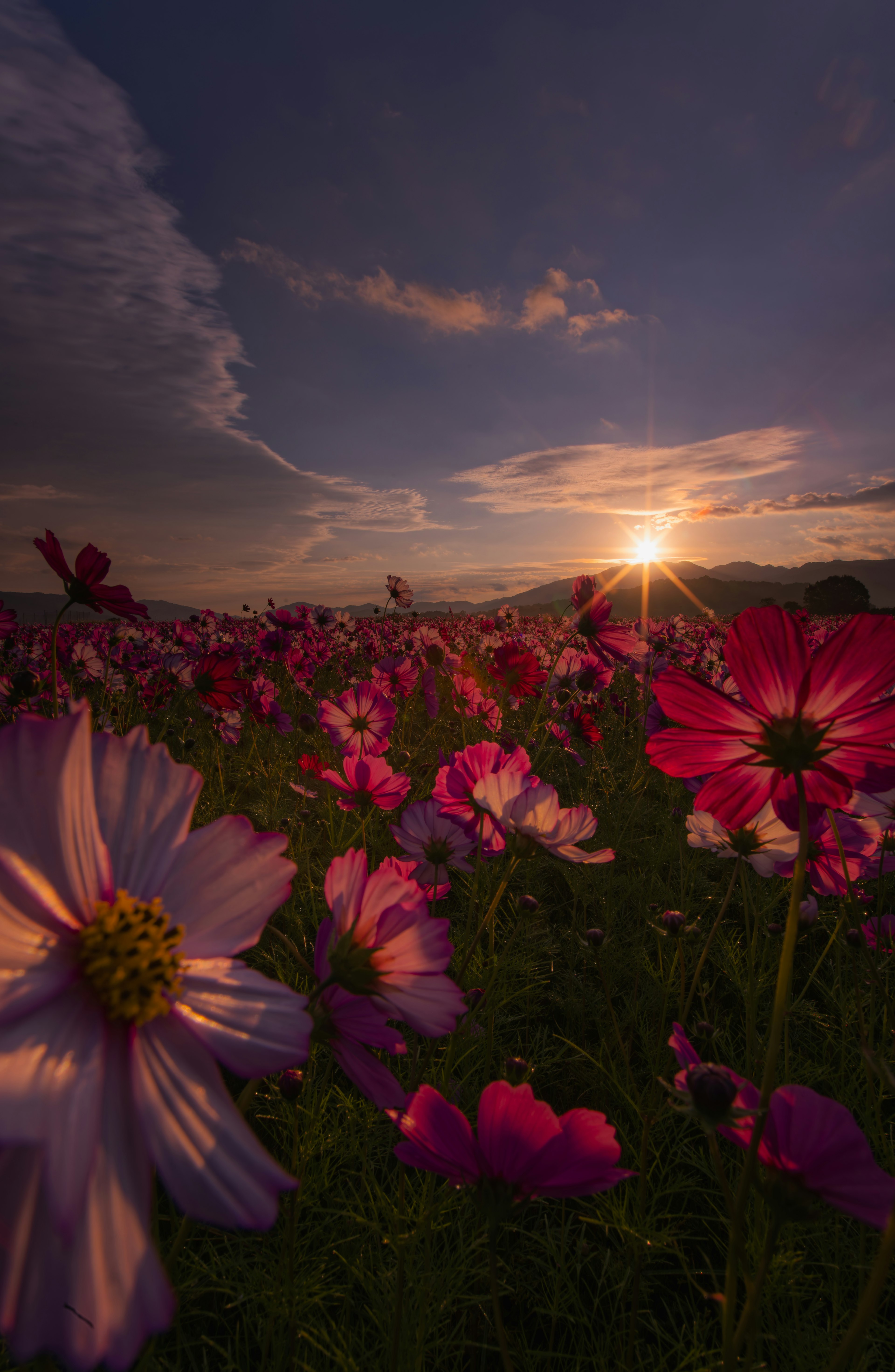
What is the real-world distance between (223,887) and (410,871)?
59 cm

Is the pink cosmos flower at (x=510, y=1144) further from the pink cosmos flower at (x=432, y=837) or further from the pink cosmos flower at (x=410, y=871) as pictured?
the pink cosmos flower at (x=432, y=837)

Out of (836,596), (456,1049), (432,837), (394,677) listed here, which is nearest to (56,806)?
(432,837)

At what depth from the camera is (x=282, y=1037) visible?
0.38 metres

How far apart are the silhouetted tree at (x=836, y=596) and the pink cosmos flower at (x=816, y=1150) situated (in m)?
37.4

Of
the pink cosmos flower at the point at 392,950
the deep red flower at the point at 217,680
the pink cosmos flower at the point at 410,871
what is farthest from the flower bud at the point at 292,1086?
the deep red flower at the point at 217,680

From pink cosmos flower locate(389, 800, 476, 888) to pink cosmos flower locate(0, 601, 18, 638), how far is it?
1515mm

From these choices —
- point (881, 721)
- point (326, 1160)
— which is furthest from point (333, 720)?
point (881, 721)

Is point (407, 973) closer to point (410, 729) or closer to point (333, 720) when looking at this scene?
point (333, 720)

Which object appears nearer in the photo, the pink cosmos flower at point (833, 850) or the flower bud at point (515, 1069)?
the flower bud at point (515, 1069)

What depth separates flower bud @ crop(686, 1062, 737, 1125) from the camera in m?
0.46

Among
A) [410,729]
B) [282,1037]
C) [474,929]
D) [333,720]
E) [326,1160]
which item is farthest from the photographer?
[410,729]

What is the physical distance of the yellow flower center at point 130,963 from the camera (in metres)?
0.38

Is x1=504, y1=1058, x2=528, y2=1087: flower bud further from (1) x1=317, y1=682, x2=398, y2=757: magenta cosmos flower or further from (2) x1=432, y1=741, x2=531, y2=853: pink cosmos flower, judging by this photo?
(1) x1=317, y1=682, x2=398, y2=757: magenta cosmos flower

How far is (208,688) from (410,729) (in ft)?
8.22
